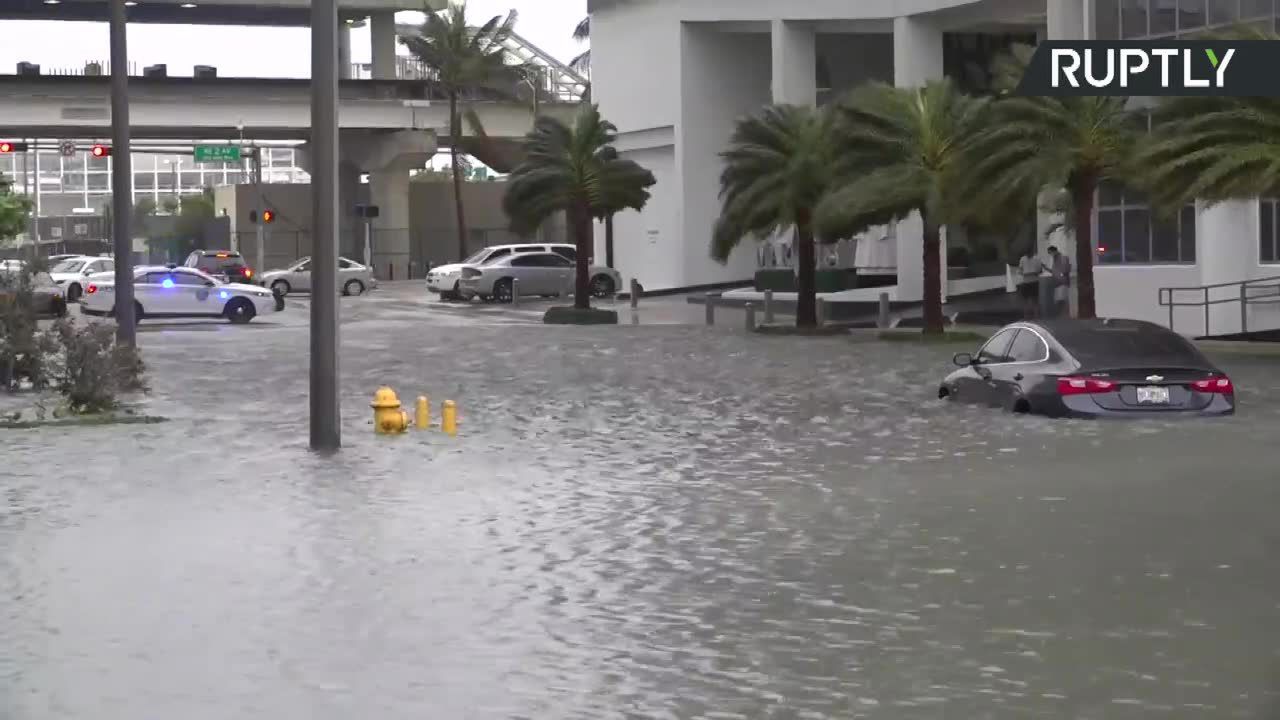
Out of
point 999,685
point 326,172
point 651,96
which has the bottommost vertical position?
point 999,685

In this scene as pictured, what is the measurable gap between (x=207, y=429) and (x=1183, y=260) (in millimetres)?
28450

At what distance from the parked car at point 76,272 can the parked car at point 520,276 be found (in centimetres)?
1144

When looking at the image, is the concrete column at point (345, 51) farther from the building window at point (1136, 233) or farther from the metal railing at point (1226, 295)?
the metal railing at point (1226, 295)

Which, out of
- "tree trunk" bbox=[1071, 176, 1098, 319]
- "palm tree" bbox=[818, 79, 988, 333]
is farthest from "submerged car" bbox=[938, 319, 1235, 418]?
"palm tree" bbox=[818, 79, 988, 333]

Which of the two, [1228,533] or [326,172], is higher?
[326,172]

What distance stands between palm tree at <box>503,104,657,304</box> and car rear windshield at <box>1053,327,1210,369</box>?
35.4 m

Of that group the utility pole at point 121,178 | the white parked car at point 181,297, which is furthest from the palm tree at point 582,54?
the utility pole at point 121,178

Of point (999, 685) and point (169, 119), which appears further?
point (169, 119)

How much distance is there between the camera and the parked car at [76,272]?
222 ft

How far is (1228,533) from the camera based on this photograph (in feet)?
48.4

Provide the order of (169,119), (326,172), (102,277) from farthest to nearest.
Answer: (169,119) < (102,277) < (326,172)

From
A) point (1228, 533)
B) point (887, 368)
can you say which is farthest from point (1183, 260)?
point (1228, 533)

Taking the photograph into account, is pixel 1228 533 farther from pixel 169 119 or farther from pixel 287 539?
pixel 169 119

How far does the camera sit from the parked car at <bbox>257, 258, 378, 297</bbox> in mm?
75644
